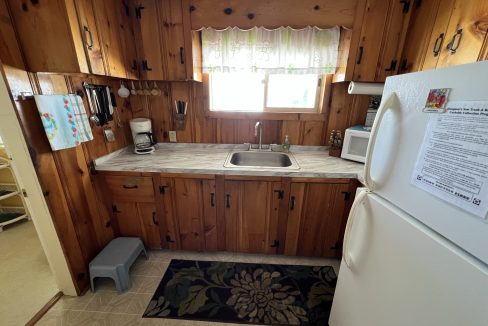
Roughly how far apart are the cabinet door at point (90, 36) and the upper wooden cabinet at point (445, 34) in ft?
7.16

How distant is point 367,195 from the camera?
0.86 m

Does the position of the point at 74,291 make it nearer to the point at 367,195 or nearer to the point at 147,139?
the point at 147,139

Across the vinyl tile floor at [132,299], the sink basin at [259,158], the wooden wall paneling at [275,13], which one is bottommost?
the vinyl tile floor at [132,299]

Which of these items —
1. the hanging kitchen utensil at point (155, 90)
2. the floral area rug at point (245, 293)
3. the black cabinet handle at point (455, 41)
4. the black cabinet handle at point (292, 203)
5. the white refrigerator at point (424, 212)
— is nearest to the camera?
the white refrigerator at point (424, 212)

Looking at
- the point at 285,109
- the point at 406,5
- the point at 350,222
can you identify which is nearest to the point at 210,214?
the point at 350,222

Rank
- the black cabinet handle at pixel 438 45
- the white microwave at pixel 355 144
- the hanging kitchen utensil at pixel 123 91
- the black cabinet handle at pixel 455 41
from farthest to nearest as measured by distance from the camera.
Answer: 1. the hanging kitchen utensil at pixel 123 91
2. the white microwave at pixel 355 144
3. the black cabinet handle at pixel 438 45
4. the black cabinet handle at pixel 455 41

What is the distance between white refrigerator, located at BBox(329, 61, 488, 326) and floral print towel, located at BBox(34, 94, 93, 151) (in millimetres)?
1702

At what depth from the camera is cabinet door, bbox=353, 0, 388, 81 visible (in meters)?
1.50

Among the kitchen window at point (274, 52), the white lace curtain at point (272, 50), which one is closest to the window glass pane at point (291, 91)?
the kitchen window at point (274, 52)

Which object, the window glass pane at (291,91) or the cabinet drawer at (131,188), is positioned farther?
the window glass pane at (291,91)

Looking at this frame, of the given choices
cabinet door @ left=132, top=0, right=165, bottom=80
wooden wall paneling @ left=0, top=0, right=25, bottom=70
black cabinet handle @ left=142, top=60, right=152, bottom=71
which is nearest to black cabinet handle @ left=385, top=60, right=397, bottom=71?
cabinet door @ left=132, top=0, right=165, bottom=80

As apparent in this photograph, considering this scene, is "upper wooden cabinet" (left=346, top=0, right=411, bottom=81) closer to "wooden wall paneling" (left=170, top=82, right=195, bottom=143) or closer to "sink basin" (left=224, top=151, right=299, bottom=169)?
"sink basin" (left=224, top=151, right=299, bottom=169)

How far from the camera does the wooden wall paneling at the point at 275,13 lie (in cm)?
153

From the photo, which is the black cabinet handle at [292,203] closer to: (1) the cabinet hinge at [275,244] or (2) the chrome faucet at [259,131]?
(1) the cabinet hinge at [275,244]
